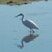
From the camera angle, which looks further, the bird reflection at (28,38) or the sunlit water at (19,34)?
the bird reflection at (28,38)

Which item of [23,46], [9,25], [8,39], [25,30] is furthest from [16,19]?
[23,46]

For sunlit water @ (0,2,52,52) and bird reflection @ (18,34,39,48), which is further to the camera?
bird reflection @ (18,34,39,48)

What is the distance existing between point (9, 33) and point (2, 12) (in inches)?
73.8

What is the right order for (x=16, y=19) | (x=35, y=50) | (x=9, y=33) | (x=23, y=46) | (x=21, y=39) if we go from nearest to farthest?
(x=35, y=50), (x=23, y=46), (x=21, y=39), (x=9, y=33), (x=16, y=19)

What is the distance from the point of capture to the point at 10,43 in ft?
12.1

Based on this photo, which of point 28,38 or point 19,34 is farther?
point 19,34

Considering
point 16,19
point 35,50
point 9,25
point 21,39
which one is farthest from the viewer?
point 16,19

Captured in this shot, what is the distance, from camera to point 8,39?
3.90m

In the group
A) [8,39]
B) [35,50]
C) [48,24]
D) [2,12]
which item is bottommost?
[2,12]

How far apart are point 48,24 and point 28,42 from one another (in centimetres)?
110

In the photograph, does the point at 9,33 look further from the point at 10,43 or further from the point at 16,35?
the point at 10,43

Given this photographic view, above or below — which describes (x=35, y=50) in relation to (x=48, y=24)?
above

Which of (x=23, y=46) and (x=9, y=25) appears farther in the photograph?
(x=9, y=25)

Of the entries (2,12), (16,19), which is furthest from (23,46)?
(2,12)
